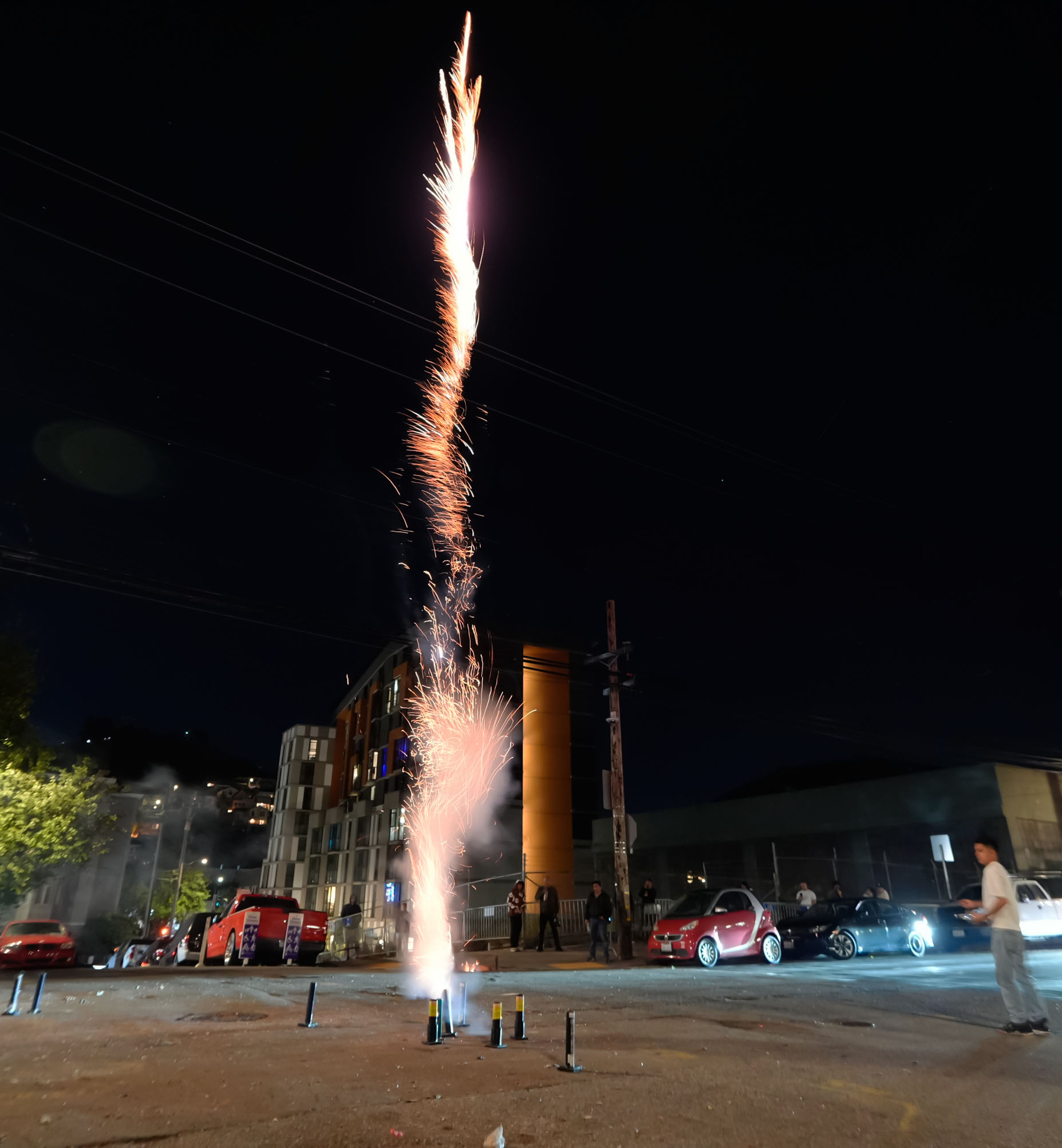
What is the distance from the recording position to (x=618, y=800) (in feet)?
71.2

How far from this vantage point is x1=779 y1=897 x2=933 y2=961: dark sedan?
752 inches

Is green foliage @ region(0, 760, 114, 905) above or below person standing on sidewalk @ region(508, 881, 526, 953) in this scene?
above

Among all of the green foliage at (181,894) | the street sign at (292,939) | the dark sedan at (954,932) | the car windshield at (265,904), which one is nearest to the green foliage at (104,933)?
the green foliage at (181,894)

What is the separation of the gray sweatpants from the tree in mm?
26759

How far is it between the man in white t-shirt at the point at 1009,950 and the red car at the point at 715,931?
9993mm

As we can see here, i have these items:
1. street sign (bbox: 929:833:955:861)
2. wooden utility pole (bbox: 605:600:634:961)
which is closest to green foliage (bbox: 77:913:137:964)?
wooden utility pole (bbox: 605:600:634:961)

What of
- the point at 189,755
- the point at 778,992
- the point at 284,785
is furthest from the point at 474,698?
the point at 189,755

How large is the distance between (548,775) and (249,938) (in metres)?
18.1

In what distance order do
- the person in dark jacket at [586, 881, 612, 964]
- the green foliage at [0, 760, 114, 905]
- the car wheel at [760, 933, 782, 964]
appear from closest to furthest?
the car wheel at [760, 933, 782, 964] < the person in dark jacket at [586, 881, 612, 964] < the green foliage at [0, 760, 114, 905]

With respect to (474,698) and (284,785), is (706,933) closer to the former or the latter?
(474,698)

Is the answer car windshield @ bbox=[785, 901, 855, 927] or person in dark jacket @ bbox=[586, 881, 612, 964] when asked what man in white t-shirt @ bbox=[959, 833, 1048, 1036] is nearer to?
car windshield @ bbox=[785, 901, 855, 927]

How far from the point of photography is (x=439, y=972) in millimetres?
14320

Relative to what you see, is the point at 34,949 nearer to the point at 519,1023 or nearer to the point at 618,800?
the point at 618,800

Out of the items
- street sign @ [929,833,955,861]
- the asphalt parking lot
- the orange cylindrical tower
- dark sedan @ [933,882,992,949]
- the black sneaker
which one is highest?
the orange cylindrical tower
